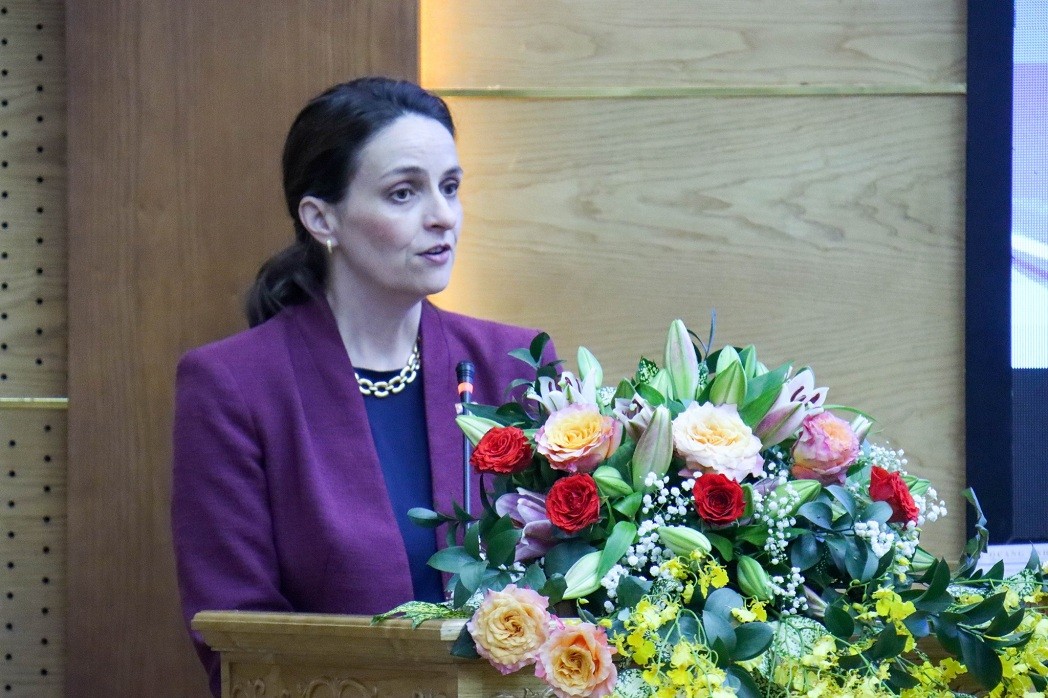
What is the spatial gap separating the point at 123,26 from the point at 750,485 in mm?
1593

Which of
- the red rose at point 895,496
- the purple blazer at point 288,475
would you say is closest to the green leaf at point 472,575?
the red rose at point 895,496

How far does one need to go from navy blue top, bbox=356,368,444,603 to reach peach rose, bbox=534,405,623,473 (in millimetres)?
751

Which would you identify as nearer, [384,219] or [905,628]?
[905,628]

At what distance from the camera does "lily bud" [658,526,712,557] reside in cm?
120

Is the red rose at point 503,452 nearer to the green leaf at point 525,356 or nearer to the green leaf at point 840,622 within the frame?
the green leaf at point 525,356

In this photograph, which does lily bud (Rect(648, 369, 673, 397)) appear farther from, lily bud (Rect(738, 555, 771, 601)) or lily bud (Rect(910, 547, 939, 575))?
lily bud (Rect(910, 547, 939, 575))

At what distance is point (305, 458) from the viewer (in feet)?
6.49

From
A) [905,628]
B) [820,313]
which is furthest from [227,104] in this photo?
[905,628]

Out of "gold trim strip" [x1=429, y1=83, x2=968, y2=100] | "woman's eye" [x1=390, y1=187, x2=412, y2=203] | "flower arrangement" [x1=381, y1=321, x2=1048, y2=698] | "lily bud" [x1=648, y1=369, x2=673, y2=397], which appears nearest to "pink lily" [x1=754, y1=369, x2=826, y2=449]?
"flower arrangement" [x1=381, y1=321, x2=1048, y2=698]

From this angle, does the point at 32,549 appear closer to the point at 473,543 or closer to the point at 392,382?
the point at 392,382

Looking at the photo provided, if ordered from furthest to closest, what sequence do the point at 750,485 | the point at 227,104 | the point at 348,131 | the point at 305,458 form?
1. the point at 227,104
2. the point at 348,131
3. the point at 305,458
4. the point at 750,485

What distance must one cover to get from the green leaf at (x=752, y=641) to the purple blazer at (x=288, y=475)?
90cm

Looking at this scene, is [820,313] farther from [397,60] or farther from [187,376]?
[187,376]

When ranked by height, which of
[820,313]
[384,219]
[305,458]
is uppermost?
[384,219]
